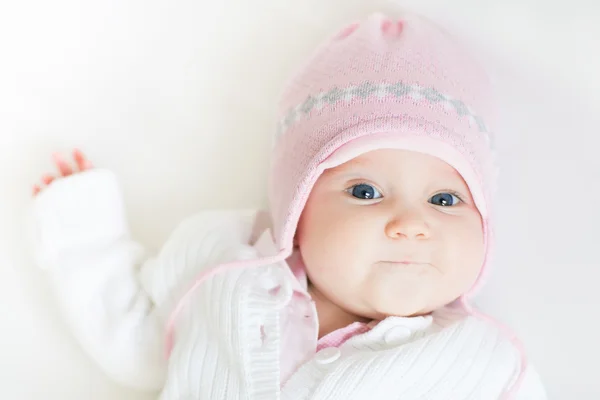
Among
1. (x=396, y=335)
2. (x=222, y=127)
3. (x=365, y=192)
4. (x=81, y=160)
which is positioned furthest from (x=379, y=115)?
(x=81, y=160)

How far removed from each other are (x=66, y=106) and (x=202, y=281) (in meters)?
0.50

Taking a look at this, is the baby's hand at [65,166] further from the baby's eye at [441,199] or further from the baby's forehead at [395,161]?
the baby's eye at [441,199]

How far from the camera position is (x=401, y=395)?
1.08 metres

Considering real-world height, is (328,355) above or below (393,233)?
below

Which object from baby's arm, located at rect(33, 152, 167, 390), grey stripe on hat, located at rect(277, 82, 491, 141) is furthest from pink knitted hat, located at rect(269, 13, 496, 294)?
baby's arm, located at rect(33, 152, 167, 390)

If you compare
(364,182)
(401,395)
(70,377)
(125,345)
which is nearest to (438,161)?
(364,182)

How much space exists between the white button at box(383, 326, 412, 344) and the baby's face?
3 centimetres

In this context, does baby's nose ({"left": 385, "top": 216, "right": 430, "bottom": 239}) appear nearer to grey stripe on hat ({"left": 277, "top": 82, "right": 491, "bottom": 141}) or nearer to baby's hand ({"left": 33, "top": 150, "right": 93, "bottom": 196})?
grey stripe on hat ({"left": 277, "top": 82, "right": 491, "bottom": 141})

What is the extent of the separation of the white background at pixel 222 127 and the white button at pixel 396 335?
0.88 ft

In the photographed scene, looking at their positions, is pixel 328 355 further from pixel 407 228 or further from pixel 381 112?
pixel 381 112

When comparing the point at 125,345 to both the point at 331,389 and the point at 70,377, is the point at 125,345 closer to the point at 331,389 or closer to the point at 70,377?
the point at 70,377

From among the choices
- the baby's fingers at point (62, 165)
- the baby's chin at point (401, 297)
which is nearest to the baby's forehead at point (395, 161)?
the baby's chin at point (401, 297)

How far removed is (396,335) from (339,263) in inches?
6.1

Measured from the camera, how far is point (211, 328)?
1.15 m
